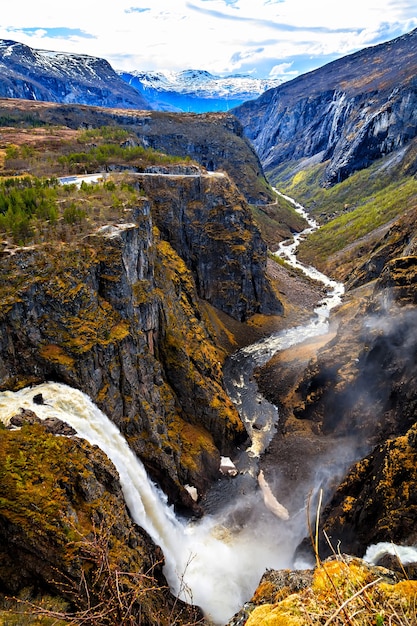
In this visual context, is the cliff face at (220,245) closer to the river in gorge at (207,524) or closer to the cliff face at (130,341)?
the cliff face at (130,341)

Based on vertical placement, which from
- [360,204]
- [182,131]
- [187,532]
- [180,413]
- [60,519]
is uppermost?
[182,131]

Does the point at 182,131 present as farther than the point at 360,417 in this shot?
Yes

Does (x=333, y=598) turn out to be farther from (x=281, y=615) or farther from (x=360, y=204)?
(x=360, y=204)

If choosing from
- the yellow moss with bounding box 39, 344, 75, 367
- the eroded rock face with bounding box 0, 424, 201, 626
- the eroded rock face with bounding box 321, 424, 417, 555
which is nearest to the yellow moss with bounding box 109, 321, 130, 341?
the yellow moss with bounding box 39, 344, 75, 367

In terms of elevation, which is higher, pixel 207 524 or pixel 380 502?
pixel 380 502

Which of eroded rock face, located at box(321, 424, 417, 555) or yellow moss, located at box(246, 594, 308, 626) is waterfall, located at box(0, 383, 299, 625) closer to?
eroded rock face, located at box(321, 424, 417, 555)

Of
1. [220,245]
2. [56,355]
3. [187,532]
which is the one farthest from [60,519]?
[220,245]

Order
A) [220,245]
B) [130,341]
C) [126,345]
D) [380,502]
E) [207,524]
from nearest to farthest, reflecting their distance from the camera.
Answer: [380,502] → [126,345] → [130,341] → [207,524] → [220,245]
